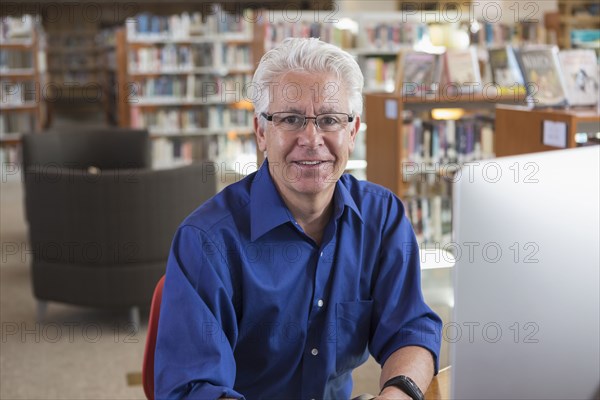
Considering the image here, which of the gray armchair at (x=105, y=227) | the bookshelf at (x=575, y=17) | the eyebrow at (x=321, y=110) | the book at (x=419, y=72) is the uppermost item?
the bookshelf at (x=575, y=17)

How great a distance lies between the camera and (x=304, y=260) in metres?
1.51

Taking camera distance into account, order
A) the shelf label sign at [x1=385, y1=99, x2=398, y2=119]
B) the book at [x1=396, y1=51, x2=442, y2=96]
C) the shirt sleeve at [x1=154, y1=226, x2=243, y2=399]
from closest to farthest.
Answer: the shirt sleeve at [x1=154, y1=226, x2=243, y2=399] → the shelf label sign at [x1=385, y1=99, x2=398, y2=119] → the book at [x1=396, y1=51, x2=442, y2=96]

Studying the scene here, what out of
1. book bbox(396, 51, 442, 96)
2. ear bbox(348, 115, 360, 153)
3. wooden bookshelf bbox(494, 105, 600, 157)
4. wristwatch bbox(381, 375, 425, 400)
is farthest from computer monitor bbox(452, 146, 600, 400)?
book bbox(396, 51, 442, 96)

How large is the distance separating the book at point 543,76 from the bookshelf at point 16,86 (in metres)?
6.83

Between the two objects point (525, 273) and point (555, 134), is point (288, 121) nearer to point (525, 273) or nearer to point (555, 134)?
point (525, 273)

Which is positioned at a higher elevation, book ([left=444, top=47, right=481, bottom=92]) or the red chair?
book ([left=444, top=47, right=481, bottom=92])

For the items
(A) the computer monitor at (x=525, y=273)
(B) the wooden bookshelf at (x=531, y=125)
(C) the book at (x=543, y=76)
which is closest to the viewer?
(A) the computer monitor at (x=525, y=273)

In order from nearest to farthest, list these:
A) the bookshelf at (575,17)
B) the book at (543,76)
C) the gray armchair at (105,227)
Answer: the book at (543,76) < the gray armchair at (105,227) < the bookshelf at (575,17)

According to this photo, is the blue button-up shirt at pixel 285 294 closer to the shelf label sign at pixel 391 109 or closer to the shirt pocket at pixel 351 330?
the shirt pocket at pixel 351 330

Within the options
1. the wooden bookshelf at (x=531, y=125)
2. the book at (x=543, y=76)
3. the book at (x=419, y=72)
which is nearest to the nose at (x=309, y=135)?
the wooden bookshelf at (x=531, y=125)

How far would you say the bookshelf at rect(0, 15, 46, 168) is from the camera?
902 cm

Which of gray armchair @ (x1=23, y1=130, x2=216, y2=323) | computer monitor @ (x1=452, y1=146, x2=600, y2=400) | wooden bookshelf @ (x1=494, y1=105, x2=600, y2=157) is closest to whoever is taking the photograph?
computer monitor @ (x1=452, y1=146, x2=600, y2=400)

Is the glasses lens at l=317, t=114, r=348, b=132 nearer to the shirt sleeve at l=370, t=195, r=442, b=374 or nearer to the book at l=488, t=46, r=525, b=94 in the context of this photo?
the shirt sleeve at l=370, t=195, r=442, b=374

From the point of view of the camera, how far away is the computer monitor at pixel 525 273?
0.88 meters
